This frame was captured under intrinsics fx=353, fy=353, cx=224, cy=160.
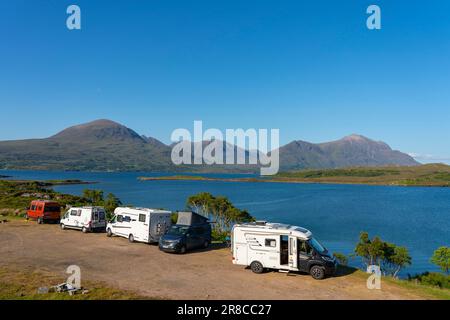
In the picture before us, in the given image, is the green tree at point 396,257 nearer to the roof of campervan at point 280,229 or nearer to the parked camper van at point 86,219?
the roof of campervan at point 280,229

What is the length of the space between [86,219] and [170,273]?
666 inches

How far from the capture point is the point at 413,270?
148 feet

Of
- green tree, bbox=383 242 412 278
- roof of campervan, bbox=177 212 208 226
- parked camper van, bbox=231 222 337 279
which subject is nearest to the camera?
parked camper van, bbox=231 222 337 279

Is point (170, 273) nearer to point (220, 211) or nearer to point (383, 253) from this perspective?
point (383, 253)

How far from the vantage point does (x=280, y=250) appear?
1892 centimetres

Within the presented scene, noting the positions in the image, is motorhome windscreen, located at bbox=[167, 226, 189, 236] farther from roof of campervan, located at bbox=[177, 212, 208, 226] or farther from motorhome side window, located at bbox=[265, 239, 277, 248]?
motorhome side window, located at bbox=[265, 239, 277, 248]

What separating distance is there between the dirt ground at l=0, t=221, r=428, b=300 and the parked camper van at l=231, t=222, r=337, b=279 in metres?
0.55

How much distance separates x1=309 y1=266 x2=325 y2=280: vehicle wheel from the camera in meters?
18.0

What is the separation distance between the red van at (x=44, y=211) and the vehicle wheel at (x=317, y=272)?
30.7 meters

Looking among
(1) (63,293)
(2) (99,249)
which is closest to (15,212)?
(2) (99,249)

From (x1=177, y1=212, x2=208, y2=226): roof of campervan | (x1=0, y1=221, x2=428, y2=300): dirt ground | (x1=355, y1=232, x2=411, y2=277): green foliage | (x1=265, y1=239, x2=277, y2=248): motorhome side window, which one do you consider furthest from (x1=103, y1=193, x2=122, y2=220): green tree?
(x1=265, y1=239, x2=277, y2=248): motorhome side window

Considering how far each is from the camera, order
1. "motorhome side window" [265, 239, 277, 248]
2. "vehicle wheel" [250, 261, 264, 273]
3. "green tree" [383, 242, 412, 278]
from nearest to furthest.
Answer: "motorhome side window" [265, 239, 277, 248], "vehicle wheel" [250, 261, 264, 273], "green tree" [383, 242, 412, 278]
